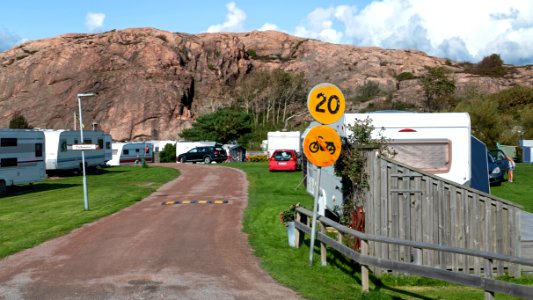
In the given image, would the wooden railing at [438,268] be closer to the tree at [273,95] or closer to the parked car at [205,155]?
the parked car at [205,155]

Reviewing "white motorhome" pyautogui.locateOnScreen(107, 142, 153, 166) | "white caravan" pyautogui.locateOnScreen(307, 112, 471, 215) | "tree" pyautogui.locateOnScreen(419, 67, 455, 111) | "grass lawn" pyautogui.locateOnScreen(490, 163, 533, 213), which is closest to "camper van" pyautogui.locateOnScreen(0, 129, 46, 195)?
"white caravan" pyautogui.locateOnScreen(307, 112, 471, 215)

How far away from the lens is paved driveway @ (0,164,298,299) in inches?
333

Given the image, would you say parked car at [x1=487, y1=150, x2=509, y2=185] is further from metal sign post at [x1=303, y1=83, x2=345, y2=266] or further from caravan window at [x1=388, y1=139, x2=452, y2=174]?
metal sign post at [x1=303, y1=83, x2=345, y2=266]

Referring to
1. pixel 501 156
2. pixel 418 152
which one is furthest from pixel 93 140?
pixel 418 152

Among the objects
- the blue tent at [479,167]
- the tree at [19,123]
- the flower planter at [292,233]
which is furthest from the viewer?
the tree at [19,123]

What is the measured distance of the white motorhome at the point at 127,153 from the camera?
55281 millimetres

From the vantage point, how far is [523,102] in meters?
83.4

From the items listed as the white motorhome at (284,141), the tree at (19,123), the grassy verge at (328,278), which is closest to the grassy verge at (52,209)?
the grassy verge at (328,278)

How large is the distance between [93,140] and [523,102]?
6358 cm

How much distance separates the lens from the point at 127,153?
183 feet

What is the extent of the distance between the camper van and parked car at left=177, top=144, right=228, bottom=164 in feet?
76.2

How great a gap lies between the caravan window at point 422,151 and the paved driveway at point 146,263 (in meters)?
3.88

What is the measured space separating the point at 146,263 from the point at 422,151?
252 inches

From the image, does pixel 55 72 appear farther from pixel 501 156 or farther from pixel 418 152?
pixel 418 152
